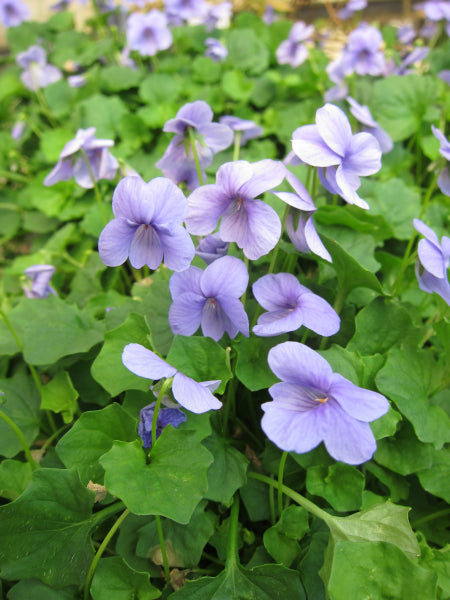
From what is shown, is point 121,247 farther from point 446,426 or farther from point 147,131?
point 147,131

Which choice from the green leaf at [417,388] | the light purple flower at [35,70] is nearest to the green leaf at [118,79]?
the light purple flower at [35,70]

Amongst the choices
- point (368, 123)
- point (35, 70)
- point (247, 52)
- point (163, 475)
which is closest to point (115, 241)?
point (163, 475)

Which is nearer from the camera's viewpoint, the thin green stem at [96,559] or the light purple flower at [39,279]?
the thin green stem at [96,559]

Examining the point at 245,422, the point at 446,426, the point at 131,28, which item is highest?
the point at 131,28

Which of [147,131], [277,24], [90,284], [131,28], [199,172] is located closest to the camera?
[199,172]

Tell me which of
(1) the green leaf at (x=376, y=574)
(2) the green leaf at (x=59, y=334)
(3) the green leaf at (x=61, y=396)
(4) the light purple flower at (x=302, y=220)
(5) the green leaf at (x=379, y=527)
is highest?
(4) the light purple flower at (x=302, y=220)

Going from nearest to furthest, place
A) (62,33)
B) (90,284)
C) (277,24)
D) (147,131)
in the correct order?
(90,284), (147,131), (277,24), (62,33)

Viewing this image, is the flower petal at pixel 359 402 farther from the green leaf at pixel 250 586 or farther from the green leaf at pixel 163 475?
the green leaf at pixel 250 586

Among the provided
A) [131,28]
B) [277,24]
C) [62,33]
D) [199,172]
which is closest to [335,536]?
[199,172]
